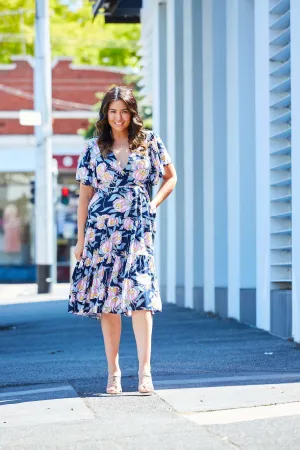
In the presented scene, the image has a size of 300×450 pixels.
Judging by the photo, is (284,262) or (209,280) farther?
(209,280)

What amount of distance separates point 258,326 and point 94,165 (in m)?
5.07

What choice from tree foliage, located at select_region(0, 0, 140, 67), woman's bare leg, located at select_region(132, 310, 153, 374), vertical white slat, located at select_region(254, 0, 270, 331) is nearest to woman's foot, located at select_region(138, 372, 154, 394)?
woman's bare leg, located at select_region(132, 310, 153, 374)

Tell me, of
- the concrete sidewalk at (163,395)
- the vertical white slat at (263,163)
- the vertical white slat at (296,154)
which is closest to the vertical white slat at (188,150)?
the concrete sidewalk at (163,395)

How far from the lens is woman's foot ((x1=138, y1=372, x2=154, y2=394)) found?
306 inches

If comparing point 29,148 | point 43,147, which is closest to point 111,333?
point 43,147

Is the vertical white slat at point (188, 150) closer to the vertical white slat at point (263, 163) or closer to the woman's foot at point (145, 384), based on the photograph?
the vertical white slat at point (263, 163)

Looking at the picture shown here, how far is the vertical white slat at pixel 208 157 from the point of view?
16.0 meters

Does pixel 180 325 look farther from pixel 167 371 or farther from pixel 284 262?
pixel 167 371

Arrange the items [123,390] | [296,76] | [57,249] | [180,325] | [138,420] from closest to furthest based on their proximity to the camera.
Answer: [138,420] → [123,390] → [296,76] → [180,325] → [57,249]

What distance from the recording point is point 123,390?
26.4 ft

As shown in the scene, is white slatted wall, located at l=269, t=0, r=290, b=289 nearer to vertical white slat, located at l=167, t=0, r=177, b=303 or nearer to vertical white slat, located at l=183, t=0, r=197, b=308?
vertical white slat, located at l=183, t=0, r=197, b=308

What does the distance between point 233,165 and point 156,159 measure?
6195 mm

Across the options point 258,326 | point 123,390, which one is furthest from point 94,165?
point 258,326

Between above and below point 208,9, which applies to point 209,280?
below
